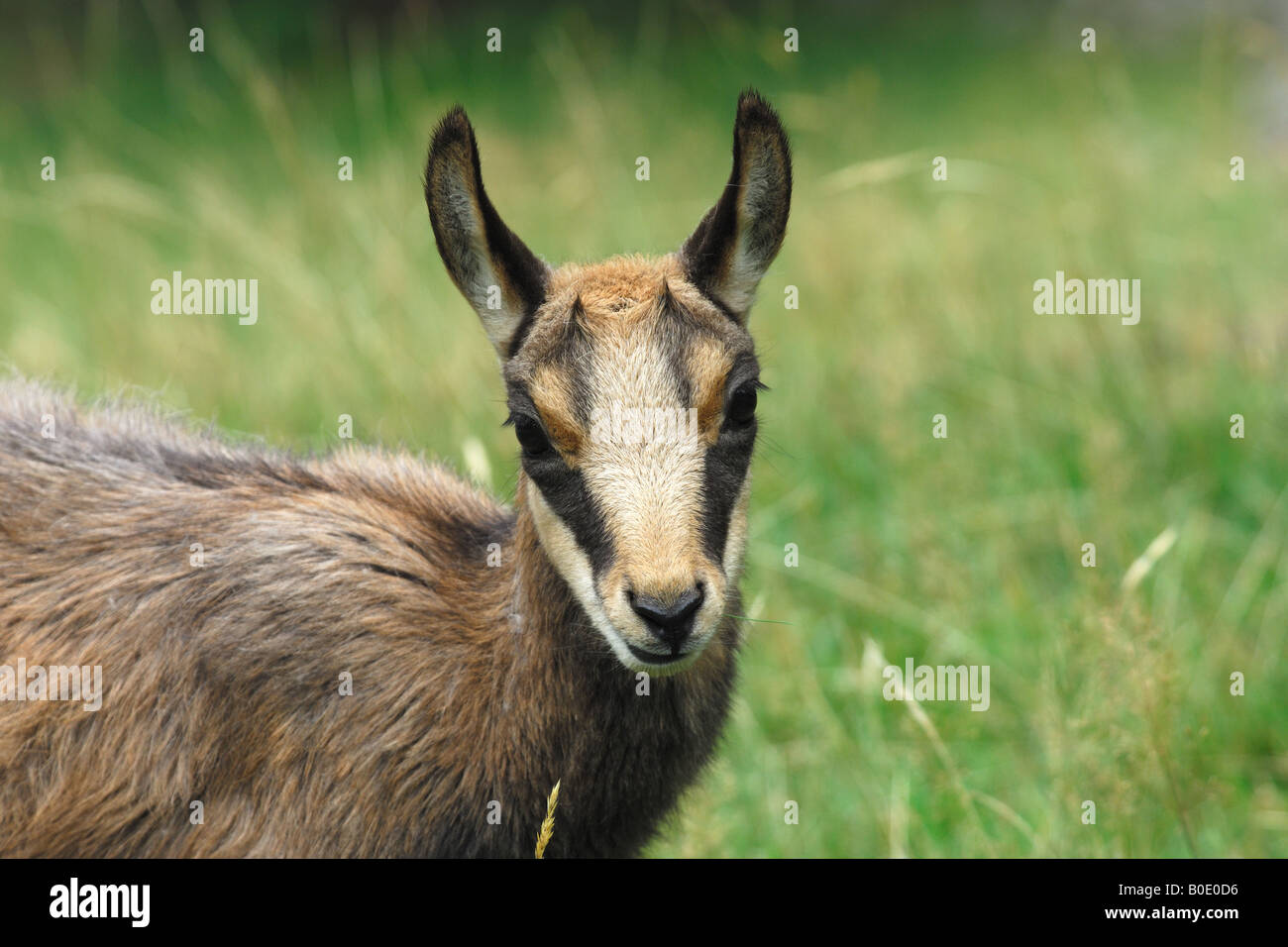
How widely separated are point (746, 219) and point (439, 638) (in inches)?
80.5

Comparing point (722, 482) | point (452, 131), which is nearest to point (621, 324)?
point (722, 482)

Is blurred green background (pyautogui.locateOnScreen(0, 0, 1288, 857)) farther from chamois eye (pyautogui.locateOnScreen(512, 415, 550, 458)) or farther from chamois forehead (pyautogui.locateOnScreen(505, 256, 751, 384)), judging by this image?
chamois eye (pyautogui.locateOnScreen(512, 415, 550, 458))

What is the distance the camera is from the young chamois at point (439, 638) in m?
5.38

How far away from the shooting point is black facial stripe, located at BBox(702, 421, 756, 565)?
5184 millimetres

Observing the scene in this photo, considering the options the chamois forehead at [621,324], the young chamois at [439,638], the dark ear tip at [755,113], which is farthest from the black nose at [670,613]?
the dark ear tip at [755,113]

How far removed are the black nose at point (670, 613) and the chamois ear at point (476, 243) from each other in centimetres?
139

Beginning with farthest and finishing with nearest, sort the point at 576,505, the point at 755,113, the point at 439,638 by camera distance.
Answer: the point at 439,638 → the point at 755,113 → the point at 576,505

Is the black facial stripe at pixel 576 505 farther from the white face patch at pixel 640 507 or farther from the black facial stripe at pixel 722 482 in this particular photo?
the black facial stripe at pixel 722 482

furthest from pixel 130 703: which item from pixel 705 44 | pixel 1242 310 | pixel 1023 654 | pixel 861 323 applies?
pixel 705 44

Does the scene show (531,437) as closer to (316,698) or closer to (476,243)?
(476,243)

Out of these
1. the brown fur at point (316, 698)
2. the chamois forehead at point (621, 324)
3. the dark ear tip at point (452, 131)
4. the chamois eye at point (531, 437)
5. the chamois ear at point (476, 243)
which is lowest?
the brown fur at point (316, 698)

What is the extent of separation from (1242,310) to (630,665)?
797 cm

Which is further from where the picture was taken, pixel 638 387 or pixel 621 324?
pixel 621 324

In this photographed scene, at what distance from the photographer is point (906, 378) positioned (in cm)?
1108
